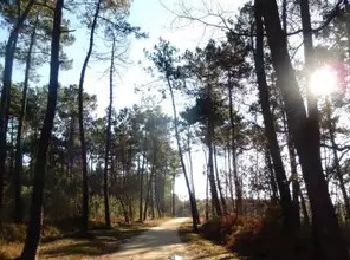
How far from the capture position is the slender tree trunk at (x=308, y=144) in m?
6.95

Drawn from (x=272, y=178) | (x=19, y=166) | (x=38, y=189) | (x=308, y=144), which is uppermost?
(x=19, y=166)

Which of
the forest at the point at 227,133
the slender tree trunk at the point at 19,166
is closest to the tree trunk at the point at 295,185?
the forest at the point at 227,133

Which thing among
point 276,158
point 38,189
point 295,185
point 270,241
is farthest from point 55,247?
point 295,185

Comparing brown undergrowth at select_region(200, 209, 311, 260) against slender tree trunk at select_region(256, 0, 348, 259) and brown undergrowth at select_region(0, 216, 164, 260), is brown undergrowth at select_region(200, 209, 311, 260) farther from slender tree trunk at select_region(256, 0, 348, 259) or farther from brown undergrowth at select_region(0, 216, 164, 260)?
slender tree trunk at select_region(256, 0, 348, 259)

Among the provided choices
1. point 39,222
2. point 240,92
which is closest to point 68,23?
point 240,92

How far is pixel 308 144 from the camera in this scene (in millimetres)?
7137

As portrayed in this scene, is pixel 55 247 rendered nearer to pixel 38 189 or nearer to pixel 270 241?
pixel 38 189

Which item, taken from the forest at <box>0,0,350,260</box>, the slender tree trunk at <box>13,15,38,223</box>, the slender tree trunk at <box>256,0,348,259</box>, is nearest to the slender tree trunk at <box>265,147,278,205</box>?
the forest at <box>0,0,350,260</box>

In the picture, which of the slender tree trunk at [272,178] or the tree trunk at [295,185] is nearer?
Answer: the tree trunk at [295,185]

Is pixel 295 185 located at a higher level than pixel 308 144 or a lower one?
higher

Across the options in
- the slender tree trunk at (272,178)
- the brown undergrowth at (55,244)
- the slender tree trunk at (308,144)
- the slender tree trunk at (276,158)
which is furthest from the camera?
the slender tree trunk at (272,178)

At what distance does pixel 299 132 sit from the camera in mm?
7199

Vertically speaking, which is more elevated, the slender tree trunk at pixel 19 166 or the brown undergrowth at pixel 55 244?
the slender tree trunk at pixel 19 166

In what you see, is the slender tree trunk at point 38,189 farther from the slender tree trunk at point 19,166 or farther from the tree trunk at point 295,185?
the slender tree trunk at point 19,166
